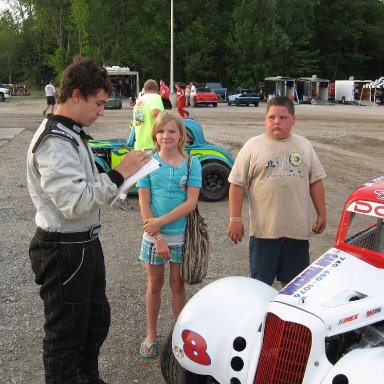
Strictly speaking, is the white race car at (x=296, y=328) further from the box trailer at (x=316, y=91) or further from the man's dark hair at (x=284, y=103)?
the box trailer at (x=316, y=91)

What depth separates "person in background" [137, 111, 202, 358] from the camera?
3326 millimetres

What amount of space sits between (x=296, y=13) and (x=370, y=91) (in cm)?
1494

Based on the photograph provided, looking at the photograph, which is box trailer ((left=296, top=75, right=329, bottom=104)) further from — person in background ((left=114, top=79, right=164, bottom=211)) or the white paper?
the white paper

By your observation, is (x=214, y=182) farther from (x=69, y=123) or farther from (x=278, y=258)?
(x=69, y=123)

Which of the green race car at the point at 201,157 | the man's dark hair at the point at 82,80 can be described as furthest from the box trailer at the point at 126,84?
the man's dark hair at the point at 82,80

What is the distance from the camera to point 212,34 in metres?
52.2

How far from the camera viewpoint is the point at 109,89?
2543 millimetres

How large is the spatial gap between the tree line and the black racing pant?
4363cm

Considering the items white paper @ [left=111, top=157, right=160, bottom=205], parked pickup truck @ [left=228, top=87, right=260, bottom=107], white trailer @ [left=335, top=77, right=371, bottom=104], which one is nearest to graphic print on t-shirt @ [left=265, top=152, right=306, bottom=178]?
white paper @ [left=111, top=157, right=160, bottom=205]

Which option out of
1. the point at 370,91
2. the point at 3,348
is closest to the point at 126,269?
the point at 3,348

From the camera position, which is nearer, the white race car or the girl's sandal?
the white race car

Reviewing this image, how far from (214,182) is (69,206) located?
5.58 meters

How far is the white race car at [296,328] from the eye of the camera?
2240 mm

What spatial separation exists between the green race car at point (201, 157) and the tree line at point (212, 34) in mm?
38431
